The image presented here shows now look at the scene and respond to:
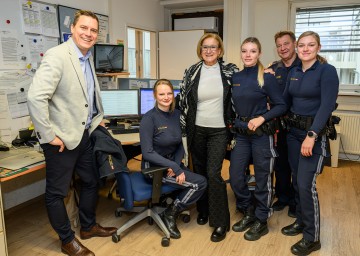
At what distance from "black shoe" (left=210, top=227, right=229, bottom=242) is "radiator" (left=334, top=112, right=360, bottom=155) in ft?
8.58

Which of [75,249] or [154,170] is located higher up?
[154,170]

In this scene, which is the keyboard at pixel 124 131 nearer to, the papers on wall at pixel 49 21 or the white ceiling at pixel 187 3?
the papers on wall at pixel 49 21

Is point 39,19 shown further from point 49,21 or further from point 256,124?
point 256,124

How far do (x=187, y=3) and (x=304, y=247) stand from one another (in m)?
4.24

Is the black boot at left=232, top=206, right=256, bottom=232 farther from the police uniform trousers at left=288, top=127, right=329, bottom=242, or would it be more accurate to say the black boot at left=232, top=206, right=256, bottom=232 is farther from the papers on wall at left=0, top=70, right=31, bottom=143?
the papers on wall at left=0, top=70, right=31, bottom=143

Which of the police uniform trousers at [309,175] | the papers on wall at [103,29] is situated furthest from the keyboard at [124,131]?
the papers on wall at [103,29]

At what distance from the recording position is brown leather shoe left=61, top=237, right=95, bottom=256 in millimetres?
2037

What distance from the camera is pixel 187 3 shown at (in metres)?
5.16

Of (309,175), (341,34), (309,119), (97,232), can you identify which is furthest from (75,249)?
(341,34)

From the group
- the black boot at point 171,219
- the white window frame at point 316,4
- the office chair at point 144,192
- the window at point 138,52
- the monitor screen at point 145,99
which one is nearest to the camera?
the office chair at point 144,192

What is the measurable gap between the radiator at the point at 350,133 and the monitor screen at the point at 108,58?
9.42 ft

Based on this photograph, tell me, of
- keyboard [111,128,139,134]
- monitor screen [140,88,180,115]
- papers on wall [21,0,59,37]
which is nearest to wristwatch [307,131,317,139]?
keyboard [111,128,139,134]

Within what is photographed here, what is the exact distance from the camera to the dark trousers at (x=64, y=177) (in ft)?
6.20

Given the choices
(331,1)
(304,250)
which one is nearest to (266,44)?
(331,1)
